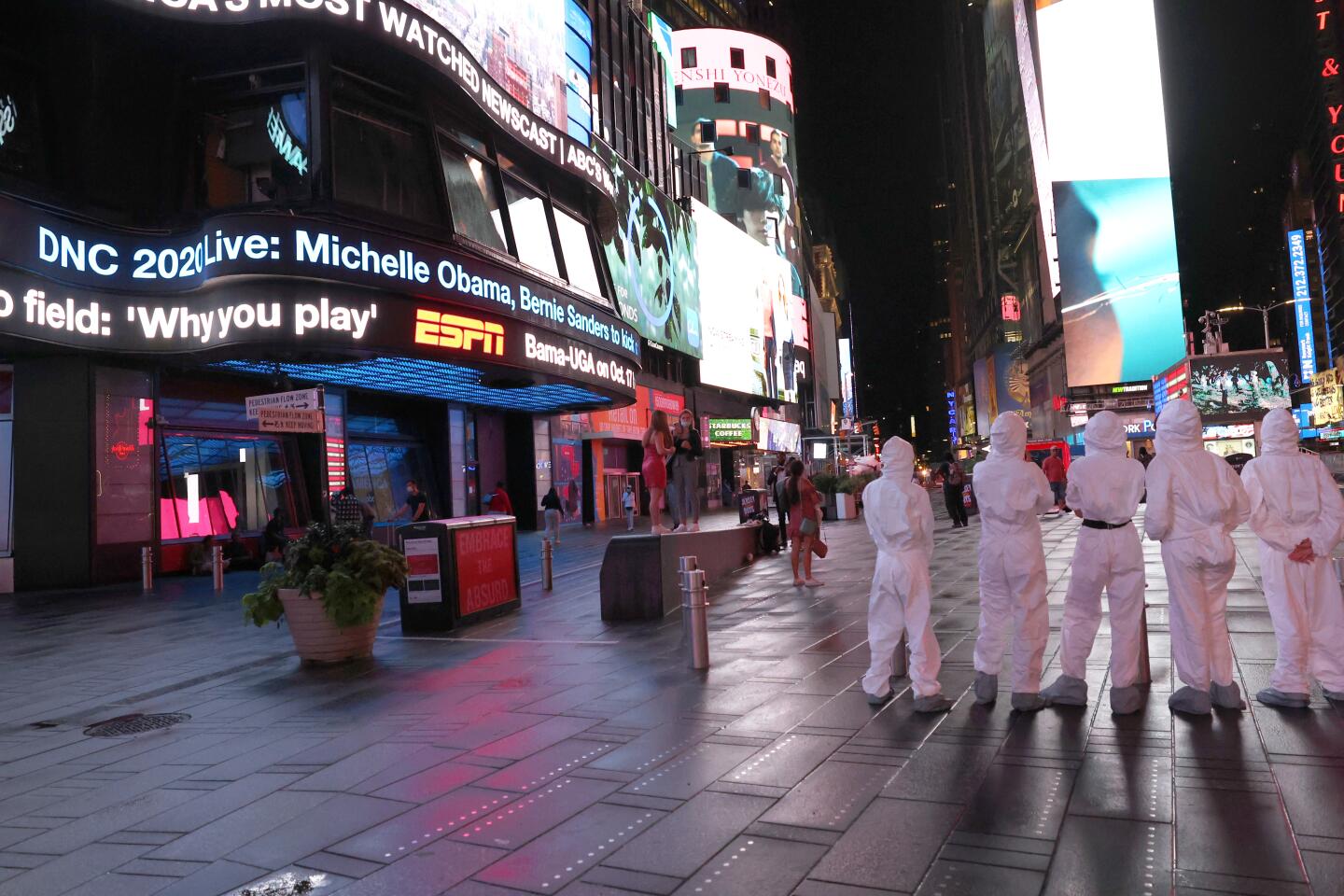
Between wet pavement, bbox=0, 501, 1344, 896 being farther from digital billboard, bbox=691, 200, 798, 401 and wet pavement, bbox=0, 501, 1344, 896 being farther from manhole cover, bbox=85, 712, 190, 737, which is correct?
digital billboard, bbox=691, 200, 798, 401

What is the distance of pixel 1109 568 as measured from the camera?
5.58 meters

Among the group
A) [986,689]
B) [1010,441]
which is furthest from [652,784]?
[1010,441]

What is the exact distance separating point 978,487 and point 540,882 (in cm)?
371

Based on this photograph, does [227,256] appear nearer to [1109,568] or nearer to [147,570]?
[147,570]

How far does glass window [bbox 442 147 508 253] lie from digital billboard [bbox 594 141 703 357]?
817 cm

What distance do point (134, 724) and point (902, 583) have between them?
18.1 feet

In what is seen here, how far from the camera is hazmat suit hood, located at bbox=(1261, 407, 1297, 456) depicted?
19.3ft

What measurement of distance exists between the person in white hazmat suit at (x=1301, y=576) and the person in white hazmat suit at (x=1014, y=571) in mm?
1353

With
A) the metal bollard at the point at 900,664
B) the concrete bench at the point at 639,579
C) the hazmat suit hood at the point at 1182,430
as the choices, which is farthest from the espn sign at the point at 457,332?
the hazmat suit hood at the point at 1182,430

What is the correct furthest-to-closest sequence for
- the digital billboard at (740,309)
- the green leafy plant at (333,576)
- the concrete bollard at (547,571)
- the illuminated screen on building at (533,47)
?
the digital billboard at (740,309) → the illuminated screen on building at (533,47) → the concrete bollard at (547,571) → the green leafy plant at (333,576)

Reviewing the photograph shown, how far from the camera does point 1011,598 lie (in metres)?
5.76

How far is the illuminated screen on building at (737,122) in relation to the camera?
65812 mm

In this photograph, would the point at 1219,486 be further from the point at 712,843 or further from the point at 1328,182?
the point at 1328,182

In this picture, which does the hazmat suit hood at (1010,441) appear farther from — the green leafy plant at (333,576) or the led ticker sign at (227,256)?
the led ticker sign at (227,256)
